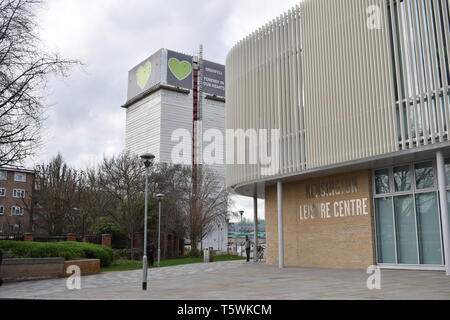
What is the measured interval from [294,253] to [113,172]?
24.0 metres

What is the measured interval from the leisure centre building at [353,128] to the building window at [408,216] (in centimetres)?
5

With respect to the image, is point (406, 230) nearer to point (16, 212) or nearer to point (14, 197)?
point (16, 212)

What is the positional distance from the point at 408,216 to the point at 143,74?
133246 mm

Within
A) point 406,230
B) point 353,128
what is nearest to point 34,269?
point 353,128

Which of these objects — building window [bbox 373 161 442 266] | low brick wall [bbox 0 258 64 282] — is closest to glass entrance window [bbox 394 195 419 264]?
building window [bbox 373 161 442 266]

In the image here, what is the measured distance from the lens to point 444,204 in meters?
17.5

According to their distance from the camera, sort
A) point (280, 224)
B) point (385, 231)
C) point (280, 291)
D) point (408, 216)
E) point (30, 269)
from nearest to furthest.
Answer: point (280, 291) < point (408, 216) < point (30, 269) < point (385, 231) < point (280, 224)

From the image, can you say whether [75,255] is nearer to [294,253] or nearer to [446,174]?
[294,253]

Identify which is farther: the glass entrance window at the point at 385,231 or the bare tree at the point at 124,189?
the bare tree at the point at 124,189

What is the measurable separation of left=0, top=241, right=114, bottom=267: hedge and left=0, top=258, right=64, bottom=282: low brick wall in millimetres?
747

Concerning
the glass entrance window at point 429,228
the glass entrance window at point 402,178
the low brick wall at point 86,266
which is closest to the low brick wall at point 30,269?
the low brick wall at point 86,266

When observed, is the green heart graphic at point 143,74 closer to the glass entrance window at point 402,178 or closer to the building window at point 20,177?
the building window at point 20,177

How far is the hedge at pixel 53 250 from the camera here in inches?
830
